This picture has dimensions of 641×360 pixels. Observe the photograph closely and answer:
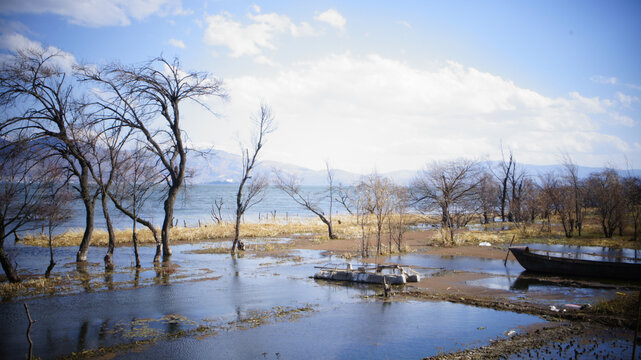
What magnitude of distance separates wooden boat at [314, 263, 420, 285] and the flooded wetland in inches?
16.7

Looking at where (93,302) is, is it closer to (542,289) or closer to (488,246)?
(542,289)

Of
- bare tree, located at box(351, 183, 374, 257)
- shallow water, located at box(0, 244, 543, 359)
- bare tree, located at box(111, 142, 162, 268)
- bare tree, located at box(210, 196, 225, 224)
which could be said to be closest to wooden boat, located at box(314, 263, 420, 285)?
shallow water, located at box(0, 244, 543, 359)

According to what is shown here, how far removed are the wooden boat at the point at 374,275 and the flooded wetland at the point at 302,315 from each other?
423 millimetres

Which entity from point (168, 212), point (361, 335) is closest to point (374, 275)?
point (361, 335)

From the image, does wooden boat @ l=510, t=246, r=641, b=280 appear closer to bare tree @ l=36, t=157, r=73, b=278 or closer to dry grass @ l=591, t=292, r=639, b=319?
dry grass @ l=591, t=292, r=639, b=319

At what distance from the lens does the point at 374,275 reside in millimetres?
20359

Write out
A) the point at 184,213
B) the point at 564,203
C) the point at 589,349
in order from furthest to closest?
the point at 184,213 < the point at 564,203 < the point at 589,349

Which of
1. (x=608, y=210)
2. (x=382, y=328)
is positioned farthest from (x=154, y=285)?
(x=608, y=210)

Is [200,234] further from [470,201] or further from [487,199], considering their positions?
[487,199]

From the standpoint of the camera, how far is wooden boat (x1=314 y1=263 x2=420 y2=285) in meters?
20.0

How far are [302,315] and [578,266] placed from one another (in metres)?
14.7

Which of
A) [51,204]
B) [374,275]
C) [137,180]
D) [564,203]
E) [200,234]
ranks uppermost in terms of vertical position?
[137,180]

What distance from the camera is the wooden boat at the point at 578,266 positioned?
776 inches

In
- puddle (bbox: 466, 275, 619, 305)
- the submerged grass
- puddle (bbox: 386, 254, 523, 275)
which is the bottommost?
the submerged grass
